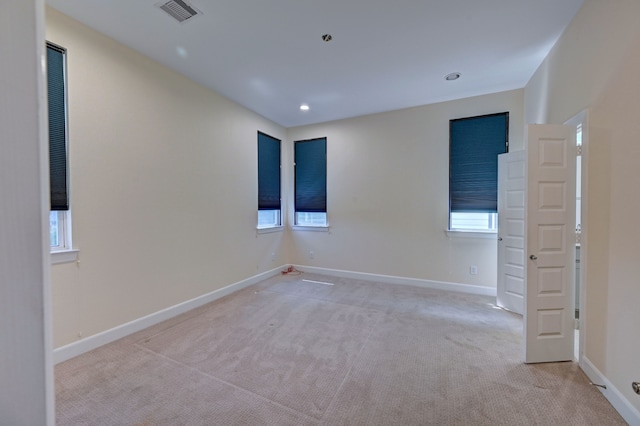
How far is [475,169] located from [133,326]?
464 cm

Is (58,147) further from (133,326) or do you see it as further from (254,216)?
(254,216)

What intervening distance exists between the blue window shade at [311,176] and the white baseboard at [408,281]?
1145 mm

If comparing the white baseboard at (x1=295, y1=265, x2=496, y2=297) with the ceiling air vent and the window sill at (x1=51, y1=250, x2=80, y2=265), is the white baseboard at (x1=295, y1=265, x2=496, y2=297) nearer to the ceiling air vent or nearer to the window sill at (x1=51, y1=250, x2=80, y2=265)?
the window sill at (x1=51, y1=250, x2=80, y2=265)

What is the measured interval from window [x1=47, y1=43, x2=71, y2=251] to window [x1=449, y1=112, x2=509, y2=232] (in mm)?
4449

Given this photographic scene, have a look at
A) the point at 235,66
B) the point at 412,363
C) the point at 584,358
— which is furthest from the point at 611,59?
the point at 235,66

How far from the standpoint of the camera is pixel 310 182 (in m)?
4.98

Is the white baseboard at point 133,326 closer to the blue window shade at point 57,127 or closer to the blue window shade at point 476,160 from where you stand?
the blue window shade at point 57,127

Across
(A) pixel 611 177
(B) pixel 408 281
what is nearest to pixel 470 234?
(B) pixel 408 281

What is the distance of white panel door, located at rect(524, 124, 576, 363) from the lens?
7.02 feet

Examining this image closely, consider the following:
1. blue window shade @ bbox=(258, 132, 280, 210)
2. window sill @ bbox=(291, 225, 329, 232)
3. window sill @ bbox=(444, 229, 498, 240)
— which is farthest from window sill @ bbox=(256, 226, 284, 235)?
window sill @ bbox=(444, 229, 498, 240)

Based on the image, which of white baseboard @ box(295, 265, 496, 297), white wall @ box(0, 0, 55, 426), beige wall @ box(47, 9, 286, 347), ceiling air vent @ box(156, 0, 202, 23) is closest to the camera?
white wall @ box(0, 0, 55, 426)

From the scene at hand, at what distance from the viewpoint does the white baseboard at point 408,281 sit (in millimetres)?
3721

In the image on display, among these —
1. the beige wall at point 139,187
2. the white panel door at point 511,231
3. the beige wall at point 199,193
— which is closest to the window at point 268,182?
the beige wall at point 199,193

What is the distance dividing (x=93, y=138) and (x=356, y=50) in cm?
262
